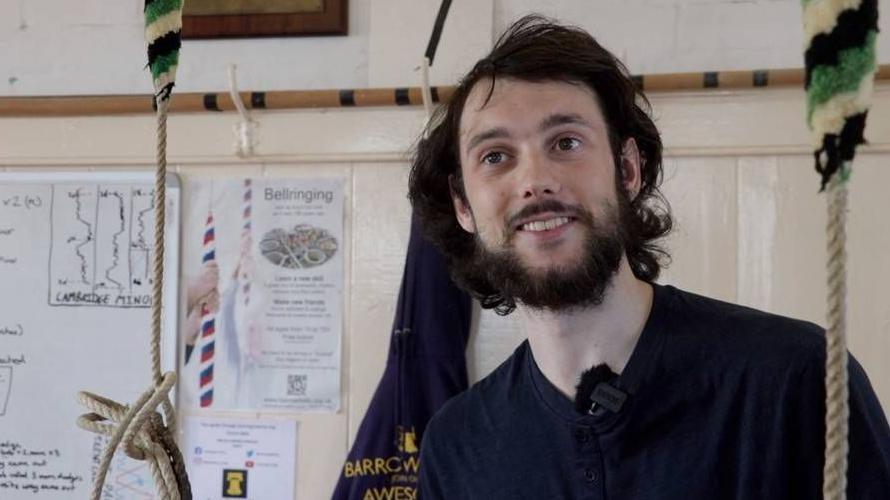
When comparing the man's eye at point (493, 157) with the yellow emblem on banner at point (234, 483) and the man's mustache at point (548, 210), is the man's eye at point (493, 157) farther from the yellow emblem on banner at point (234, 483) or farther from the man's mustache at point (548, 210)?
the yellow emblem on banner at point (234, 483)

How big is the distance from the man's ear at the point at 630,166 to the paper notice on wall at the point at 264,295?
0.49m

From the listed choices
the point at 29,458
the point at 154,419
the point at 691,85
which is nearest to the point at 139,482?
the point at 29,458

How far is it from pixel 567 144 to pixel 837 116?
483mm

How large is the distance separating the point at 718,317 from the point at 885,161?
50cm

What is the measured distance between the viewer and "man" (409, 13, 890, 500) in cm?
78

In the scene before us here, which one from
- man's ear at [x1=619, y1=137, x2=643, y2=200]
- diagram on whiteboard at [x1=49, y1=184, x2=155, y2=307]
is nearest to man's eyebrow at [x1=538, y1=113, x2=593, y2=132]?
man's ear at [x1=619, y1=137, x2=643, y2=200]

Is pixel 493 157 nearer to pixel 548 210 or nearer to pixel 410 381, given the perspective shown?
pixel 548 210

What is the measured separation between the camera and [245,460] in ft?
4.35

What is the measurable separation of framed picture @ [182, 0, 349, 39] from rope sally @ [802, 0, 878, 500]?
982 mm

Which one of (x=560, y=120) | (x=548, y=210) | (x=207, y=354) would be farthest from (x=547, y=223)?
(x=207, y=354)

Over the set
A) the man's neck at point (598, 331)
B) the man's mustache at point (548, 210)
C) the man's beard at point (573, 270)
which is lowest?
the man's neck at point (598, 331)

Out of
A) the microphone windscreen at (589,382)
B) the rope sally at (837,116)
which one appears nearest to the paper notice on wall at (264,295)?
the microphone windscreen at (589,382)

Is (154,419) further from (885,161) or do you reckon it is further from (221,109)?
(885,161)

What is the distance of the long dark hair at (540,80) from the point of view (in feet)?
3.16
